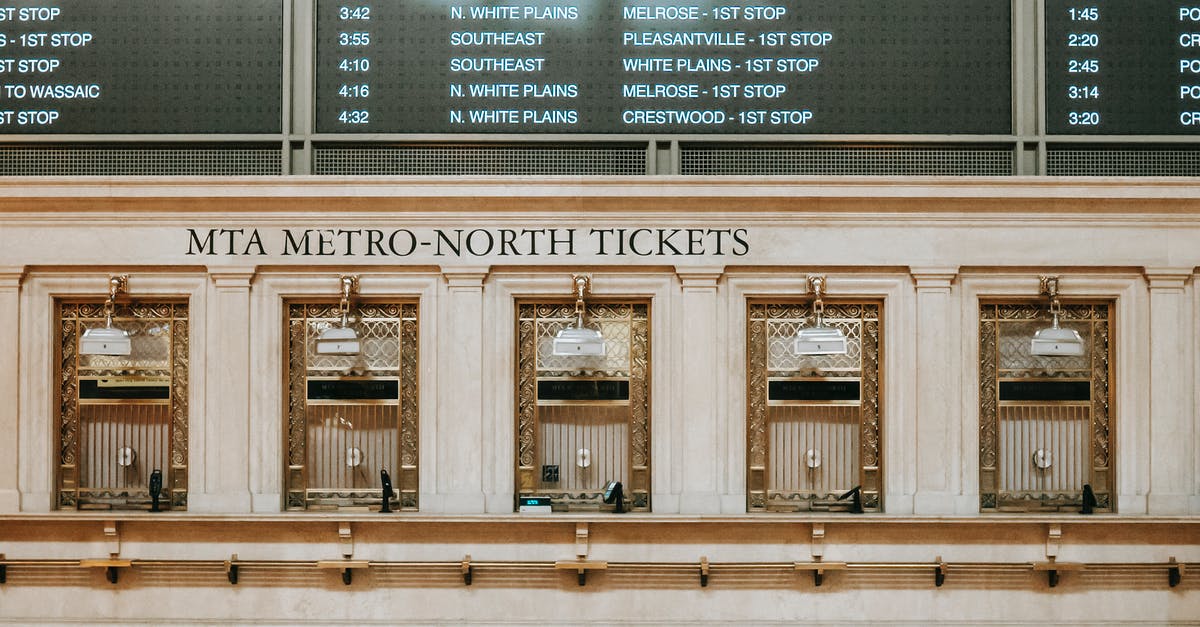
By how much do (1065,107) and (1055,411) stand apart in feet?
7.46

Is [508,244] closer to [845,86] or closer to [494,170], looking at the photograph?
[494,170]

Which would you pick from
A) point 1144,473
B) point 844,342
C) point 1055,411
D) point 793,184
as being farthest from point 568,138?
point 1144,473

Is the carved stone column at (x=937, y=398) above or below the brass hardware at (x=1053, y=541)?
above

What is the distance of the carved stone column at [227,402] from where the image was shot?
24.5 ft

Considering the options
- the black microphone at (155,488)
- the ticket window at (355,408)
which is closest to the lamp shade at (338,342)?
the ticket window at (355,408)

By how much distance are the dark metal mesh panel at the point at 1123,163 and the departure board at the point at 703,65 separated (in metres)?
0.54

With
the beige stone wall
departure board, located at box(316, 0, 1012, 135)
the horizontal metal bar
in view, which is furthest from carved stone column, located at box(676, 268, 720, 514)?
departure board, located at box(316, 0, 1012, 135)

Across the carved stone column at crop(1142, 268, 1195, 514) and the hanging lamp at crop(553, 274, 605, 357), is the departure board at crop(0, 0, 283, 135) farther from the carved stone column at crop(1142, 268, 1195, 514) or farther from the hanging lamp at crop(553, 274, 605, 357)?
the carved stone column at crop(1142, 268, 1195, 514)

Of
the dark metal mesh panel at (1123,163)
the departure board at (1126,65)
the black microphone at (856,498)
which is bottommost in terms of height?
the black microphone at (856,498)

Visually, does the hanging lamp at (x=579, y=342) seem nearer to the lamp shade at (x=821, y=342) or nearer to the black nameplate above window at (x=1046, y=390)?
the lamp shade at (x=821, y=342)

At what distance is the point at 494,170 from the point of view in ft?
24.8

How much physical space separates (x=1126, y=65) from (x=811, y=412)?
3477 millimetres

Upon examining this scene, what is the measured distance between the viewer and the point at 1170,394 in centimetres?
738

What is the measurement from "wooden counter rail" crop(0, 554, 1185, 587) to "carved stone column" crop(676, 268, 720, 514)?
18.1 inches
